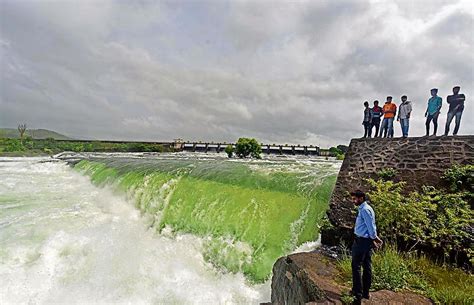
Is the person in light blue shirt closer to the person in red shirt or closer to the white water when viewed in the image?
the person in red shirt

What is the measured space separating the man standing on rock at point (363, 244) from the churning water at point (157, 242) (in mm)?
2980

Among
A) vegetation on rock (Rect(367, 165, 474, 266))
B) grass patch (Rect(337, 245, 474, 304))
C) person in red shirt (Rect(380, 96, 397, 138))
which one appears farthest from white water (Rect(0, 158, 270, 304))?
person in red shirt (Rect(380, 96, 397, 138))

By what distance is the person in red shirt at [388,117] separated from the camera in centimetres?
945

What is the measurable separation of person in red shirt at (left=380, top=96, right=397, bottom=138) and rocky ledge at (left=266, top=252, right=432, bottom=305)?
6.36 meters

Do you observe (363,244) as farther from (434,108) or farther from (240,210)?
(434,108)

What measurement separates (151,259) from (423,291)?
6.63m

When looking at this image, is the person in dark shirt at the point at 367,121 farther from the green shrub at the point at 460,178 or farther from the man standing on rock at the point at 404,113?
the green shrub at the point at 460,178

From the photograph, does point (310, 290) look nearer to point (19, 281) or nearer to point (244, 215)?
point (244, 215)

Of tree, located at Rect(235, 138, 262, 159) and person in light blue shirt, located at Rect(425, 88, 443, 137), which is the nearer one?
person in light blue shirt, located at Rect(425, 88, 443, 137)

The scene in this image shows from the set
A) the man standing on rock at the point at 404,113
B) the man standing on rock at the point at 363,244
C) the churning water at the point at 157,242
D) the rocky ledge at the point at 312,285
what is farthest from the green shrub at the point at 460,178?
the man standing on rock at the point at 363,244

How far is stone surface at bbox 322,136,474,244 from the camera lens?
22.4 feet

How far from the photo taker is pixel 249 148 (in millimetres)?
34469

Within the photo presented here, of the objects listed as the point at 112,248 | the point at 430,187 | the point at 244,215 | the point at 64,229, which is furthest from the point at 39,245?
the point at 430,187

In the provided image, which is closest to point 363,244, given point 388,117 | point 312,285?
point 312,285
